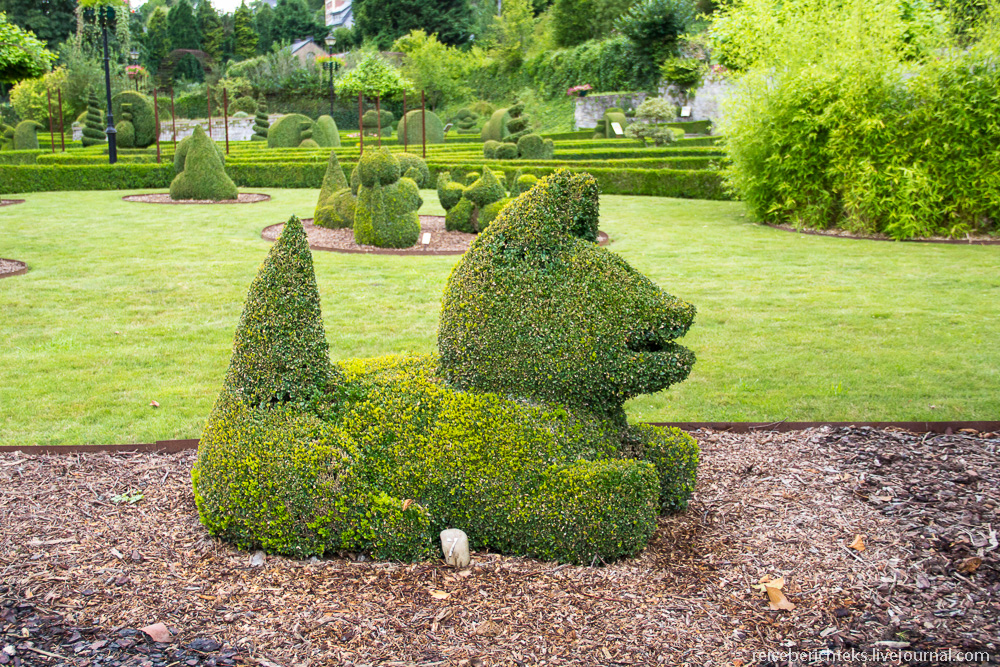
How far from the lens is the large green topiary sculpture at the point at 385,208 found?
13.7 metres

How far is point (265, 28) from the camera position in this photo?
79.2 metres

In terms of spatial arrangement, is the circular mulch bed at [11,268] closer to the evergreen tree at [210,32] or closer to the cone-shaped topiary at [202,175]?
the cone-shaped topiary at [202,175]

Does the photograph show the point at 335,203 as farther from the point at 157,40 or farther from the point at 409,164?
the point at 157,40

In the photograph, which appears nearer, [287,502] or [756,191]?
[287,502]

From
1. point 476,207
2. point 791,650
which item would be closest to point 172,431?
point 791,650

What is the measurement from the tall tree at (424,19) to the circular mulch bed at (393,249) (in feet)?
170

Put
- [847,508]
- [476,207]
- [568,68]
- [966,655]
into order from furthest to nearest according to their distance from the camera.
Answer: [568,68], [476,207], [847,508], [966,655]

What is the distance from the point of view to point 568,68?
2014 inches

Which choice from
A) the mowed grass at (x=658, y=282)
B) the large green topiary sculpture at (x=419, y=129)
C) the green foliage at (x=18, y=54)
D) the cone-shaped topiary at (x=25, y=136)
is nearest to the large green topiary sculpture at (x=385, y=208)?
the mowed grass at (x=658, y=282)

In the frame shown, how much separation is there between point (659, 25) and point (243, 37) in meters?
44.1

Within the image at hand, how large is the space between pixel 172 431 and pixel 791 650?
4.35 m

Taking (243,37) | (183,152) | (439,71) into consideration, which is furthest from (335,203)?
(243,37)

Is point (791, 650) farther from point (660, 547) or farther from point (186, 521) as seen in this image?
point (186, 521)

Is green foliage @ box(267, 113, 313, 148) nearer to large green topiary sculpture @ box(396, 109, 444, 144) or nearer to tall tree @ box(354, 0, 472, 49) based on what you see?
large green topiary sculpture @ box(396, 109, 444, 144)
